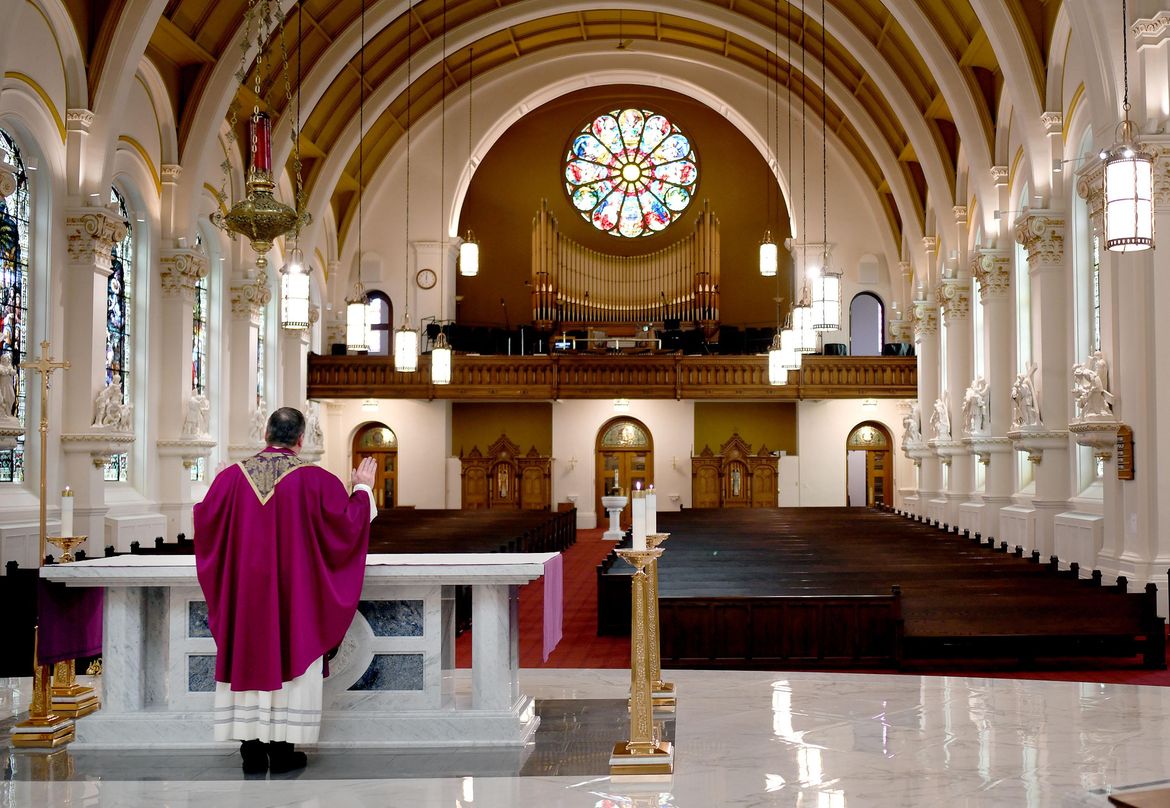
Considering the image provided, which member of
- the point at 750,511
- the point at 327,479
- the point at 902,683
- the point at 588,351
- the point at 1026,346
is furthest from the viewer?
the point at 588,351

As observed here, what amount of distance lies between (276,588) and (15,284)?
958 cm

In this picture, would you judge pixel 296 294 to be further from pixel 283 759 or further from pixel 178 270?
pixel 283 759

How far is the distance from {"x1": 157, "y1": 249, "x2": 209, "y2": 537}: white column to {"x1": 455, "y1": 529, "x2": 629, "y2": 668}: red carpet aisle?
18.8 feet

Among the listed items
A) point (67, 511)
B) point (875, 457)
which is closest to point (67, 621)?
point (67, 511)

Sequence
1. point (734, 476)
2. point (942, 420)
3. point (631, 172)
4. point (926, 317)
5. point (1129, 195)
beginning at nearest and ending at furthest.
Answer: point (1129, 195) → point (942, 420) → point (926, 317) → point (734, 476) → point (631, 172)

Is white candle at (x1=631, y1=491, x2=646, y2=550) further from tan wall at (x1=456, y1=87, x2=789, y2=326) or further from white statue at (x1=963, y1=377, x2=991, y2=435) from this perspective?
tan wall at (x1=456, y1=87, x2=789, y2=326)

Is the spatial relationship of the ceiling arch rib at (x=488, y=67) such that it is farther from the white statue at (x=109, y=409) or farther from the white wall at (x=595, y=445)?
the white statue at (x=109, y=409)

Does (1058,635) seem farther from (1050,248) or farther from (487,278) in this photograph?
(487,278)

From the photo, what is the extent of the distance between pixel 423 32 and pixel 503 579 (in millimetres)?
18937

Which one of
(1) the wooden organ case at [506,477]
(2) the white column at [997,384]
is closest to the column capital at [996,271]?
(2) the white column at [997,384]

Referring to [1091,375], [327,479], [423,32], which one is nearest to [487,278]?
[423,32]

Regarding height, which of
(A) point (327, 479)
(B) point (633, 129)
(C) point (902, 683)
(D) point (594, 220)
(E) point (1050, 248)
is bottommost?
(C) point (902, 683)

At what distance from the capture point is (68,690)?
21.3 feet

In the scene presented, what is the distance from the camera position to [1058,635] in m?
9.06
